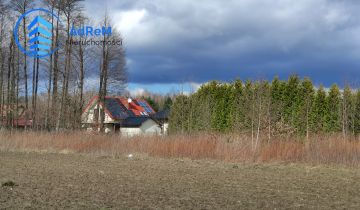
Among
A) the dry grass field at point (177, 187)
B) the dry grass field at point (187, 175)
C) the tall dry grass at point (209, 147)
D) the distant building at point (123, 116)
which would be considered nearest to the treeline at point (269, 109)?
the tall dry grass at point (209, 147)

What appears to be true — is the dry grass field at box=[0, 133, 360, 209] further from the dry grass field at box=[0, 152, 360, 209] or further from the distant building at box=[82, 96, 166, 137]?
the distant building at box=[82, 96, 166, 137]

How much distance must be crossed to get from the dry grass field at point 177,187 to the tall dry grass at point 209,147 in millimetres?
1524

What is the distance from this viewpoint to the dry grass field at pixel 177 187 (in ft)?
30.5

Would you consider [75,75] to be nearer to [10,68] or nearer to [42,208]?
[10,68]

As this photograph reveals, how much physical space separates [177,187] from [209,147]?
10220mm

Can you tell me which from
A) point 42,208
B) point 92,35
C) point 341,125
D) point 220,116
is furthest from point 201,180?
point 92,35

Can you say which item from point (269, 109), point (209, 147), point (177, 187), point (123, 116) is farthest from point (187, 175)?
point (123, 116)

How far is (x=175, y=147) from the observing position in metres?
23.0

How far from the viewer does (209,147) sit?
2212 cm

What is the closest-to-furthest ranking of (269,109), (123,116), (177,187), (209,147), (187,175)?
(177,187) < (187,175) < (209,147) < (269,109) < (123,116)

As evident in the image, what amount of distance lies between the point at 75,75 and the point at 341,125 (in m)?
25.6

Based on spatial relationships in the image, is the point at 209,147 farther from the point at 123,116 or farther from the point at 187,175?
the point at 123,116

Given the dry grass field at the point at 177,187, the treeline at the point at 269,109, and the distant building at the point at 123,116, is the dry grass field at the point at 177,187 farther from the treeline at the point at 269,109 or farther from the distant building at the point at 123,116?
the distant building at the point at 123,116

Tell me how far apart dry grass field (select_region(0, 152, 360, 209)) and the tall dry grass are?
5.00 ft
